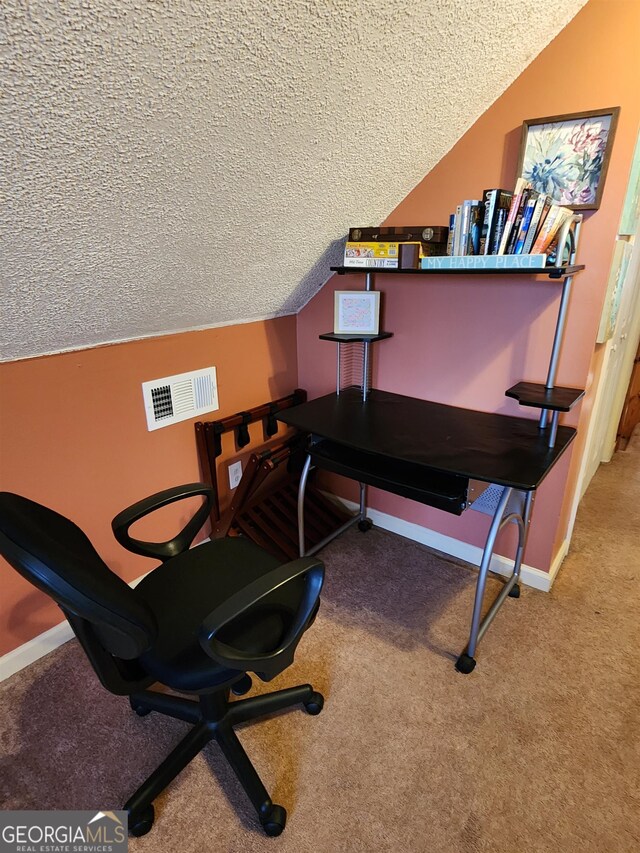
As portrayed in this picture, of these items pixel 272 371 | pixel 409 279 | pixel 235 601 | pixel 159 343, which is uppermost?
pixel 409 279

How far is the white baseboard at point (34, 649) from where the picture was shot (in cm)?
165

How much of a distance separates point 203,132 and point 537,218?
103 cm

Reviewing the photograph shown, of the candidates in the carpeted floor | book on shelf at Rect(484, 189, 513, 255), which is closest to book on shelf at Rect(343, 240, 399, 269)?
book on shelf at Rect(484, 189, 513, 255)

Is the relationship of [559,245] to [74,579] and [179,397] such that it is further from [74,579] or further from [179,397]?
[74,579]

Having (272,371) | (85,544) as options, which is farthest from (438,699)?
(272,371)

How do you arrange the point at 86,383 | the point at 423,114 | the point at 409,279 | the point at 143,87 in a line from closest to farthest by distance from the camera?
the point at 143,87, the point at 423,114, the point at 86,383, the point at 409,279

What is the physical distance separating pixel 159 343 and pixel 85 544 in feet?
3.14

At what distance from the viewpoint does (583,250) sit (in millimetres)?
1611

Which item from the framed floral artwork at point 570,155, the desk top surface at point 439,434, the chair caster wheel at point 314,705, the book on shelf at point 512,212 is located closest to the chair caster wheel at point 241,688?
the chair caster wheel at point 314,705

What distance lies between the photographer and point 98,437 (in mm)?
1728

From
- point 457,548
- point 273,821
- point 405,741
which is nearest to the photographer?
point 273,821

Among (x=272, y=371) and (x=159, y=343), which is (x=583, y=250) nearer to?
(x=272, y=371)

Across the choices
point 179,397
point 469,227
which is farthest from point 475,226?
point 179,397

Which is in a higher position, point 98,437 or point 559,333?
point 559,333
